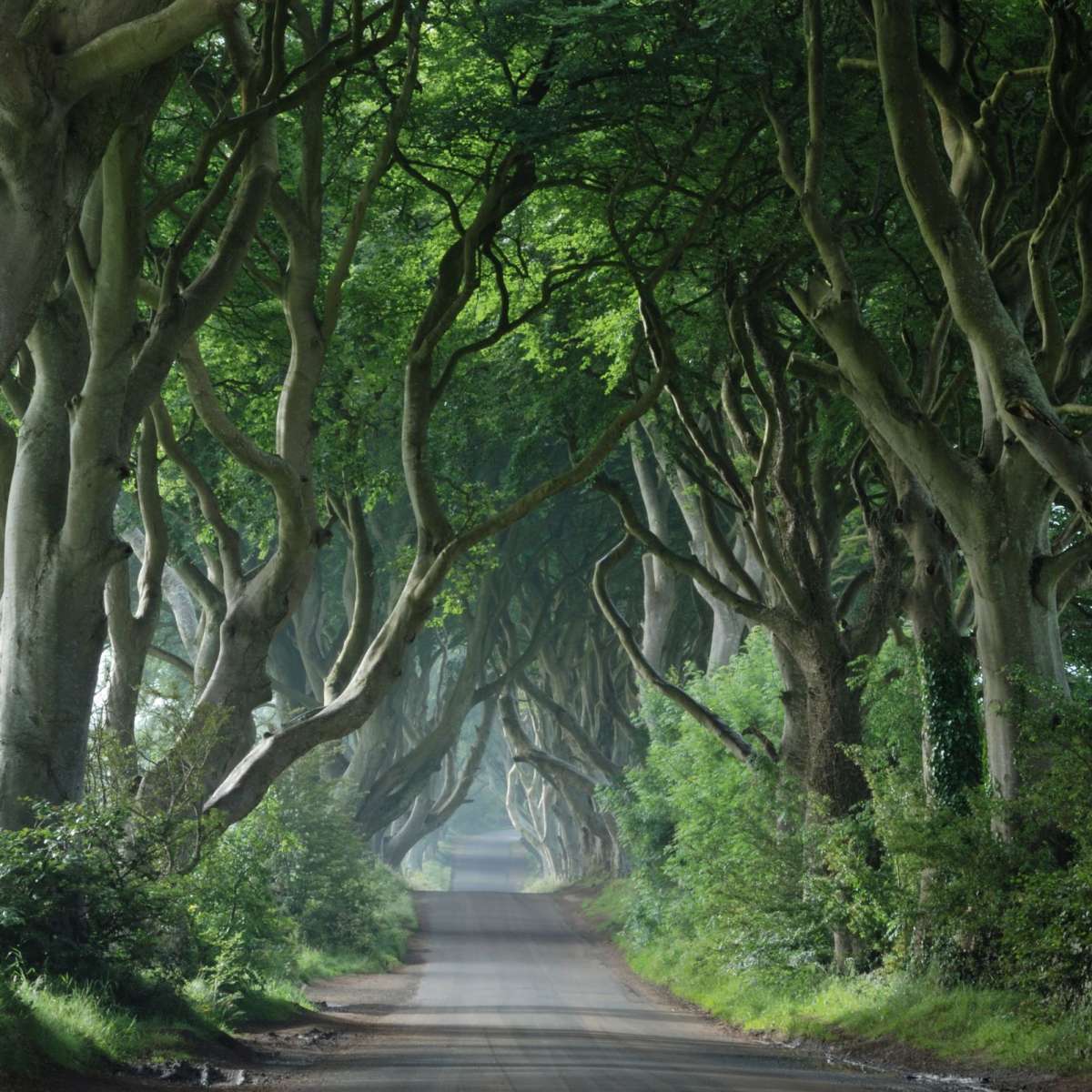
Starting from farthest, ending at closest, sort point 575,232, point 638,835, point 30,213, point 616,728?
point 616,728
point 638,835
point 575,232
point 30,213

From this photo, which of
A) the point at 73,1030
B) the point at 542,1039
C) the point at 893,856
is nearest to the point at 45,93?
the point at 73,1030

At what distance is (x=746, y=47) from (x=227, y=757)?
8871mm

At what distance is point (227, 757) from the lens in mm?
16391

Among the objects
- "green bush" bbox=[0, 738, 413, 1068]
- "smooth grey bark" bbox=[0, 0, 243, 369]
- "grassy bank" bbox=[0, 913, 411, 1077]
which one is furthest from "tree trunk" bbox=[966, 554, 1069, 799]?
"smooth grey bark" bbox=[0, 0, 243, 369]

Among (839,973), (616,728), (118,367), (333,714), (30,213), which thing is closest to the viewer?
(30,213)

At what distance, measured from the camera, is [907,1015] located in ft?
48.1

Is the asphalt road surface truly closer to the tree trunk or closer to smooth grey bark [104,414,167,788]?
the tree trunk

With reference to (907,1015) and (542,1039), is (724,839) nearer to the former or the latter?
(542,1039)

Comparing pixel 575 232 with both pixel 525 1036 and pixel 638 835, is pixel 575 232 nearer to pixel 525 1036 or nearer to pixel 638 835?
Result: pixel 525 1036

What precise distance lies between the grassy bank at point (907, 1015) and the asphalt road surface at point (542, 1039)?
27.1 inches

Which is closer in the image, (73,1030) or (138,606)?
(73,1030)

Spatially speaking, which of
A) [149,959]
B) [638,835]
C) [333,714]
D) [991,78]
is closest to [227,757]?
[333,714]

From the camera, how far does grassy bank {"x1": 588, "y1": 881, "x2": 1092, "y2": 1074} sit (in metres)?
12.0

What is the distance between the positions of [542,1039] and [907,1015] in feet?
12.2
